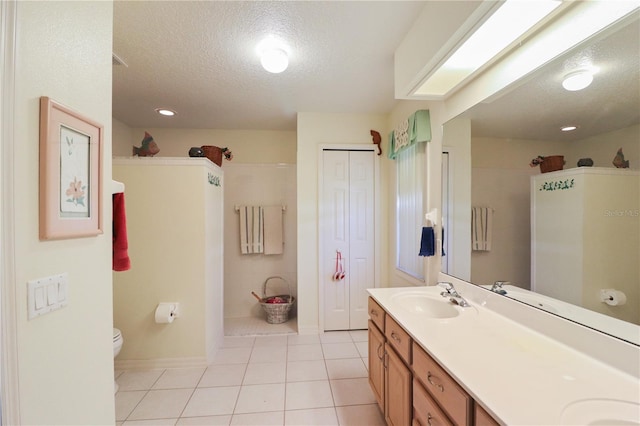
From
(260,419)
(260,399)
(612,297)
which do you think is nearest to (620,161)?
(612,297)

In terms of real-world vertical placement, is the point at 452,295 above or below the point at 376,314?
above

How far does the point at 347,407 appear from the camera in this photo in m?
1.71

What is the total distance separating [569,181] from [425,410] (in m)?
1.15

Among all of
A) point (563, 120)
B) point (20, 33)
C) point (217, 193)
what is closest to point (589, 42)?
point (563, 120)

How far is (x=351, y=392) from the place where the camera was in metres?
1.86

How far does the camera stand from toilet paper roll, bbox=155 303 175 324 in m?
2.12

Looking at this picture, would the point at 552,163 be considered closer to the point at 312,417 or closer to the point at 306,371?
the point at 312,417

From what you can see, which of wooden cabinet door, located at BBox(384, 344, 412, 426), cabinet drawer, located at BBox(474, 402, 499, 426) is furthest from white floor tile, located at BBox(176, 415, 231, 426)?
cabinet drawer, located at BBox(474, 402, 499, 426)

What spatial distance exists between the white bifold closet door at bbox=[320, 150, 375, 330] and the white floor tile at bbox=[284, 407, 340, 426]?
121 cm

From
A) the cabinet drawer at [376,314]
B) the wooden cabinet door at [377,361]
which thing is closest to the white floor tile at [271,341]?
the wooden cabinet door at [377,361]

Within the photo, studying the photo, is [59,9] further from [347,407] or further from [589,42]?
[347,407]

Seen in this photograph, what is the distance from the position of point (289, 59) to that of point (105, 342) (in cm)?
207

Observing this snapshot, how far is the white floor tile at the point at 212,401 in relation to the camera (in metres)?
1.69

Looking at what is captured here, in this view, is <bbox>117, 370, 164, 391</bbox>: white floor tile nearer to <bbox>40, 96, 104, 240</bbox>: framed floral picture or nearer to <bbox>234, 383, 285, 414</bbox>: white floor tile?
<bbox>234, 383, 285, 414</bbox>: white floor tile
